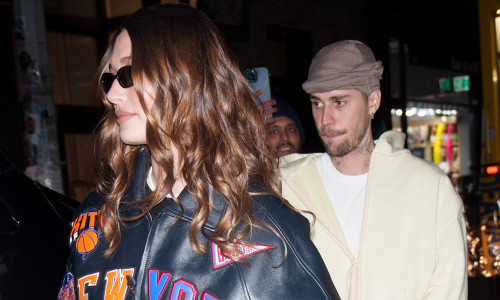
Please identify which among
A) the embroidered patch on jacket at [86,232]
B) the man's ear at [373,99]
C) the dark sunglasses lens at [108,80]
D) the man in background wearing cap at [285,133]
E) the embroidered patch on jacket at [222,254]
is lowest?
the embroidered patch on jacket at [222,254]

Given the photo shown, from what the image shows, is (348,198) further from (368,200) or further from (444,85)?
(444,85)

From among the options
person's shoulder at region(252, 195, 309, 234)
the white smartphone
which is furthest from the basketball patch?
the white smartphone

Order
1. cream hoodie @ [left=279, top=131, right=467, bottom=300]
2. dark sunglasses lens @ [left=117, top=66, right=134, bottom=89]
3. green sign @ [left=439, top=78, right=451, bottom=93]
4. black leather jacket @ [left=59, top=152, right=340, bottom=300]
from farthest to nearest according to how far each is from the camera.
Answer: green sign @ [left=439, top=78, right=451, bottom=93] < cream hoodie @ [left=279, top=131, right=467, bottom=300] < dark sunglasses lens @ [left=117, top=66, right=134, bottom=89] < black leather jacket @ [left=59, top=152, right=340, bottom=300]

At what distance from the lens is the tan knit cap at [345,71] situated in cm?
324

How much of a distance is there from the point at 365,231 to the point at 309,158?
0.62 meters

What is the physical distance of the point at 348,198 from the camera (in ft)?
10.5

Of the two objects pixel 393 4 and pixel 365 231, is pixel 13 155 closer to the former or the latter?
pixel 365 231

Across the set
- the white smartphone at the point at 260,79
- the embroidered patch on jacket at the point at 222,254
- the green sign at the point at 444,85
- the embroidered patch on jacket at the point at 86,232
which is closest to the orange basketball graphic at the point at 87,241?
the embroidered patch on jacket at the point at 86,232

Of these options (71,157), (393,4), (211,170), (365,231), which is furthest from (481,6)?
(211,170)

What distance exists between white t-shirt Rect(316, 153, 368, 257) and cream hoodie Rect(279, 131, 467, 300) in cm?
7

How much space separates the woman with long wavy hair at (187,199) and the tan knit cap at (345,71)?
1.20 m

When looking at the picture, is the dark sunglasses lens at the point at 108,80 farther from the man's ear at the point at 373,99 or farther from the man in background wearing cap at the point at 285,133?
the man in background wearing cap at the point at 285,133

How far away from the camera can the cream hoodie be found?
284cm

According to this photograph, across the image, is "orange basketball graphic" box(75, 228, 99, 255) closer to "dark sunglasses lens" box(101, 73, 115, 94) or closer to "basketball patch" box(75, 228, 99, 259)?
"basketball patch" box(75, 228, 99, 259)
